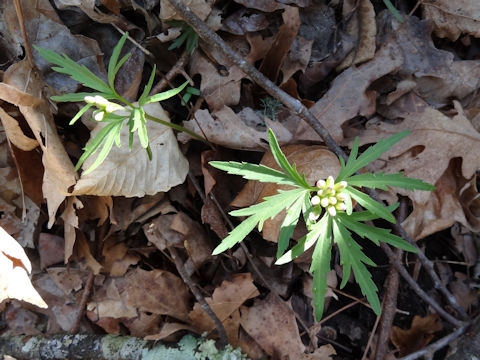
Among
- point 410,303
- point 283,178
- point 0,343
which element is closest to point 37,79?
point 283,178

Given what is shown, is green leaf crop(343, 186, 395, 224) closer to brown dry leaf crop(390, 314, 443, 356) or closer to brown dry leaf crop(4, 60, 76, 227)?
brown dry leaf crop(390, 314, 443, 356)

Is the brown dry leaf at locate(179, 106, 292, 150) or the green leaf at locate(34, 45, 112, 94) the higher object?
the green leaf at locate(34, 45, 112, 94)

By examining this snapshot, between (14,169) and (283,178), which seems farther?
(14,169)

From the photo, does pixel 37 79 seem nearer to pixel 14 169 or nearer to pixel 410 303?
pixel 14 169

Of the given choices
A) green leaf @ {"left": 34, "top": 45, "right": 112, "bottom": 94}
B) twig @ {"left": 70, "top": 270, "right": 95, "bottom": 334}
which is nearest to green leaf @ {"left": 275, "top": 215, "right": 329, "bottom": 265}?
green leaf @ {"left": 34, "top": 45, "right": 112, "bottom": 94}

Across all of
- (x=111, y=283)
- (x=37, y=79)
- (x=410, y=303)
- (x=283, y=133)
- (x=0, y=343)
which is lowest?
(x=0, y=343)

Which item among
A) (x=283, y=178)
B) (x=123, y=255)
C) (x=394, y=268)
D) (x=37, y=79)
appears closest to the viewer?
(x=283, y=178)
